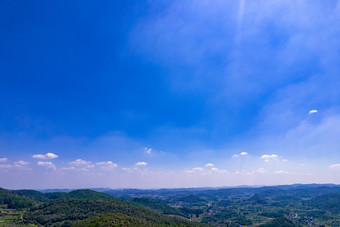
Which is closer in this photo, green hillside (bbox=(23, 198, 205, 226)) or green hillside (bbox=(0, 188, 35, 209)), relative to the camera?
green hillside (bbox=(23, 198, 205, 226))

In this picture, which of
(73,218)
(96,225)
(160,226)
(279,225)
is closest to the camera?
(96,225)

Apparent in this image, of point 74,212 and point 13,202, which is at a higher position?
point 13,202

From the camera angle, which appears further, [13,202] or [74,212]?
[13,202]

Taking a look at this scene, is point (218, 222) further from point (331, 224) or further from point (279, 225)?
point (331, 224)

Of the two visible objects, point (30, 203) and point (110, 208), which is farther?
point (30, 203)

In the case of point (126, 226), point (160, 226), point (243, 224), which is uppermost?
point (126, 226)

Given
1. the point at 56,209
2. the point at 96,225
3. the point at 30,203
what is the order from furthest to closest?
the point at 30,203, the point at 56,209, the point at 96,225

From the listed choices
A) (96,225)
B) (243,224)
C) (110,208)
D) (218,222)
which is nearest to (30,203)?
(110,208)

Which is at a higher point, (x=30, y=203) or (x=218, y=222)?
(x=30, y=203)

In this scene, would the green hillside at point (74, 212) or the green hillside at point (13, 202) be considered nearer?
the green hillside at point (74, 212)

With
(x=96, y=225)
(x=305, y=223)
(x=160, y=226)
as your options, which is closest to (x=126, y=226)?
(x=96, y=225)
